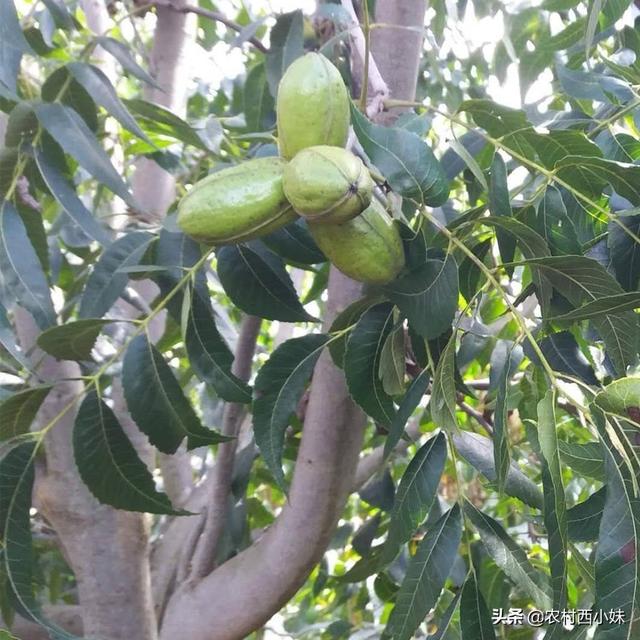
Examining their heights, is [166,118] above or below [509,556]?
above

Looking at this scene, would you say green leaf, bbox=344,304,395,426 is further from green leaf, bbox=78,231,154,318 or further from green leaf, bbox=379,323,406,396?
green leaf, bbox=78,231,154,318

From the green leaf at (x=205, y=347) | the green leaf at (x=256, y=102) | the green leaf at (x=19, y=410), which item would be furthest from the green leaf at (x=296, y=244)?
the green leaf at (x=256, y=102)

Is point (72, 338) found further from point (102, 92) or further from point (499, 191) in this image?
point (499, 191)

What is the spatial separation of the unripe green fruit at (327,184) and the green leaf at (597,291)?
170 mm

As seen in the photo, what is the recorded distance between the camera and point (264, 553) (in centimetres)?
109

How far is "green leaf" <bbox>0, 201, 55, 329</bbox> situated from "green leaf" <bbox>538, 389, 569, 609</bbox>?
1.93 ft

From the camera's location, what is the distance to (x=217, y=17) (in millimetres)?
1289

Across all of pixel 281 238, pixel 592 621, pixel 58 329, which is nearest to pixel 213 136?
pixel 281 238

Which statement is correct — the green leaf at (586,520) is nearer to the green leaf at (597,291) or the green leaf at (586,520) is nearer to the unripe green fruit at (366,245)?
the green leaf at (597,291)

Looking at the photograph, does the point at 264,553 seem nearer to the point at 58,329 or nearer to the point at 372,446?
the point at 58,329

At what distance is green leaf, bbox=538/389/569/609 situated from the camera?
2.00ft

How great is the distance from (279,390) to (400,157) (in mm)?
313

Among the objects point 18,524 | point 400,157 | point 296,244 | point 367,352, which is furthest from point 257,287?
point 18,524

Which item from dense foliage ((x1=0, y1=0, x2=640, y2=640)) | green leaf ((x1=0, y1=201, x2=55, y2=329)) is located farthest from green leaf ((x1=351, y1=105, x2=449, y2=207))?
green leaf ((x1=0, y1=201, x2=55, y2=329))
